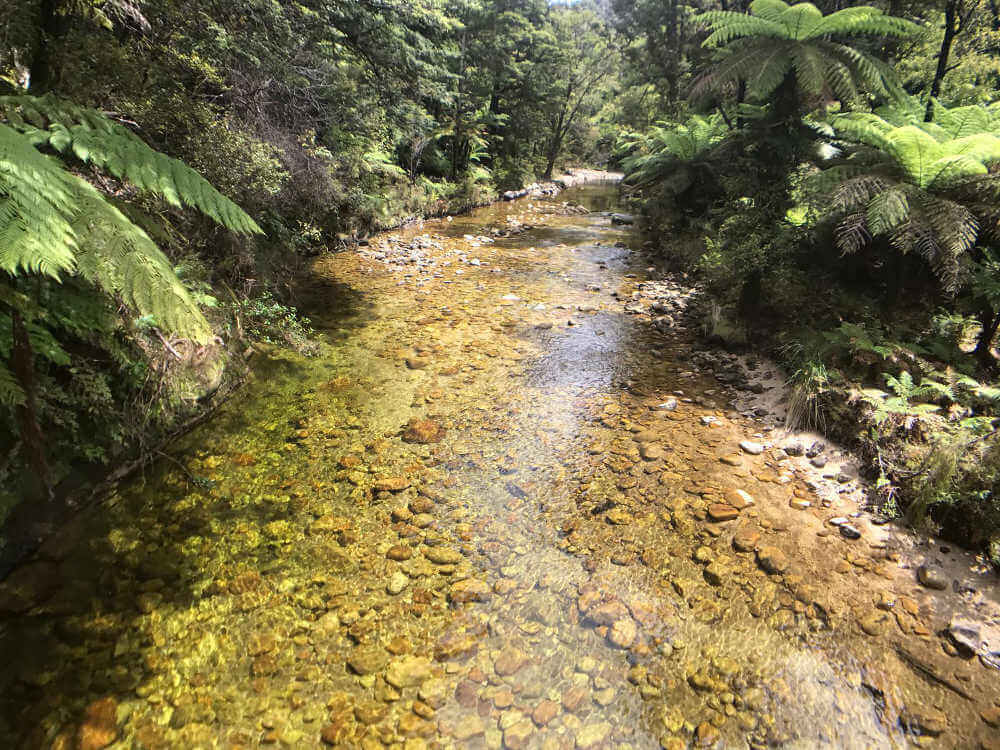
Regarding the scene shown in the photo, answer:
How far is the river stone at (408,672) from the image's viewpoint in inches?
88.7

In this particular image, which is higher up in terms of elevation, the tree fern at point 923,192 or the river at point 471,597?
the tree fern at point 923,192

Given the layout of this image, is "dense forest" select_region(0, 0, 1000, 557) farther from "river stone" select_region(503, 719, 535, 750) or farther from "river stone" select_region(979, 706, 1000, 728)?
"river stone" select_region(503, 719, 535, 750)

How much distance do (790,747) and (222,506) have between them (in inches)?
131

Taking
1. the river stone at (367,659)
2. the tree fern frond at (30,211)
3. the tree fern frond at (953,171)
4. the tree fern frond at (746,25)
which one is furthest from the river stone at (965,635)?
the tree fern frond at (746,25)

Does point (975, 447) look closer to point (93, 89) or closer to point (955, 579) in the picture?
point (955, 579)

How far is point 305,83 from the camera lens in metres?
5.07

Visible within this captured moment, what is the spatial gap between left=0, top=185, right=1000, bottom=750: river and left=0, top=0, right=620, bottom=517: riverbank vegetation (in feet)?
1.93

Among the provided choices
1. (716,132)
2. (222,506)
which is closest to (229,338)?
(222,506)

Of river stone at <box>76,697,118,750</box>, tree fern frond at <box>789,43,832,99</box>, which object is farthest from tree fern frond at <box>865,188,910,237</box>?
river stone at <box>76,697,118,750</box>

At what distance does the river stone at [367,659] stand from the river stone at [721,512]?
2255mm

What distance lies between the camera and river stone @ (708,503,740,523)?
323 centimetres

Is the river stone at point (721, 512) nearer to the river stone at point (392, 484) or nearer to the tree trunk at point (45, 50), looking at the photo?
the river stone at point (392, 484)

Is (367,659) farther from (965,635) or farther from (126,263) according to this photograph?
(965,635)

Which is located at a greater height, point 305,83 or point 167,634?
point 305,83
